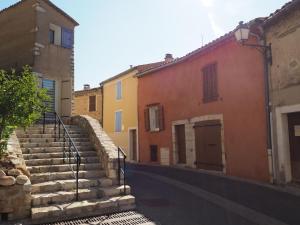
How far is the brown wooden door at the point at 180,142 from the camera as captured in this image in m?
16.2

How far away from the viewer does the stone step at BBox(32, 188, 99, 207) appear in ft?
22.1

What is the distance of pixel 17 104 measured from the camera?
7320 mm

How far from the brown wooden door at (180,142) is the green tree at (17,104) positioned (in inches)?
381

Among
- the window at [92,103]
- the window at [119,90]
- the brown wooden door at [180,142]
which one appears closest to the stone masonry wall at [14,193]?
the brown wooden door at [180,142]

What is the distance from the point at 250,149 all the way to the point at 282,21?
452 cm

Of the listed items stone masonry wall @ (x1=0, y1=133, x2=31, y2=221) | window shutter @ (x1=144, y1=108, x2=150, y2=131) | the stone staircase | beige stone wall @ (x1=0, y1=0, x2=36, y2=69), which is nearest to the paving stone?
stone masonry wall @ (x1=0, y1=133, x2=31, y2=221)

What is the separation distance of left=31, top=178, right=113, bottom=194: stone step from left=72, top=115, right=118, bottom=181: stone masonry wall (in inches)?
12.3

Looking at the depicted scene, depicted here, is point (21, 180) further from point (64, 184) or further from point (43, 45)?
point (43, 45)

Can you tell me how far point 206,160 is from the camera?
14.0m

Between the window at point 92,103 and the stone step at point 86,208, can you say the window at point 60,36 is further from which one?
the window at point 92,103

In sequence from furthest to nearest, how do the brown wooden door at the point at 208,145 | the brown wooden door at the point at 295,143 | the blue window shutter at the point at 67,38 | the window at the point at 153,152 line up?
the window at the point at 153,152
the blue window shutter at the point at 67,38
the brown wooden door at the point at 208,145
the brown wooden door at the point at 295,143

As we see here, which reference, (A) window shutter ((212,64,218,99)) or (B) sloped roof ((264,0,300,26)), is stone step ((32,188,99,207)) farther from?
(A) window shutter ((212,64,218,99))

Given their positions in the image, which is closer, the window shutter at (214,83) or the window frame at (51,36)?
the window shutter at (214,83)

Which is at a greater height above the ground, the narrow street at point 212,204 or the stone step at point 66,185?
the stone step at point 66,185
